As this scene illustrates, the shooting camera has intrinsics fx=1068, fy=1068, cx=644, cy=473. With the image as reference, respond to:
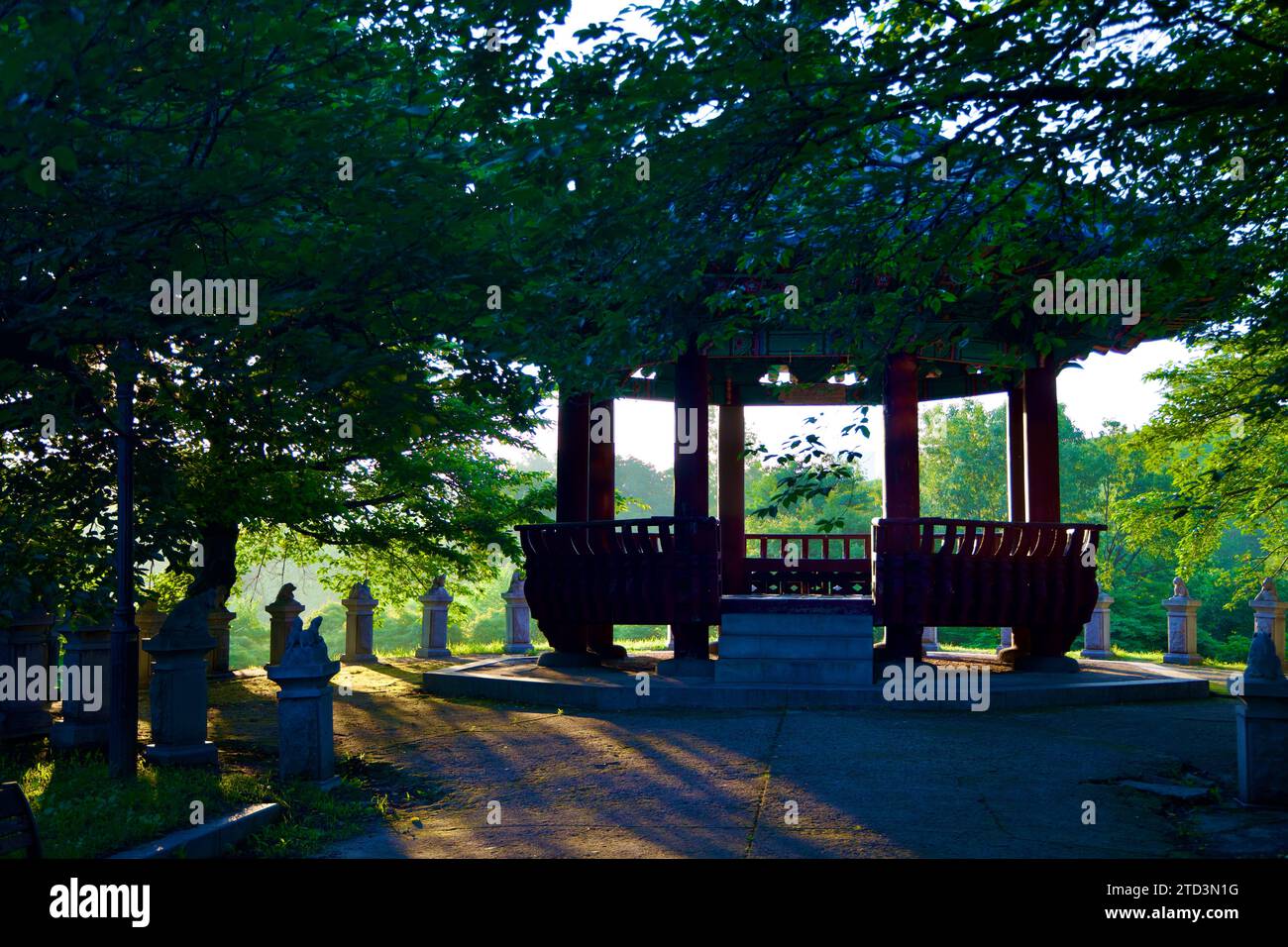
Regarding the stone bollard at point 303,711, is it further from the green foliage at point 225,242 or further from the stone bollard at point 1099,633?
the stone bollard at point 1099,633

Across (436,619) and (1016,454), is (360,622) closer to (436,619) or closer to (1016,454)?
(436,619)

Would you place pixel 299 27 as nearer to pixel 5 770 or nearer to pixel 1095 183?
pixel 1095 183

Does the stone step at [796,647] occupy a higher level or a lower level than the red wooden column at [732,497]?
lower

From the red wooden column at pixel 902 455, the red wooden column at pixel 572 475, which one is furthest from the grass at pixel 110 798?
the red wooden column at pixel 902 455

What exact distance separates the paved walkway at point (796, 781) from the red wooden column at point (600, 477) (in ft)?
10.4

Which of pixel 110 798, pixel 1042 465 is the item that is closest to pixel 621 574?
pixel 1042 465

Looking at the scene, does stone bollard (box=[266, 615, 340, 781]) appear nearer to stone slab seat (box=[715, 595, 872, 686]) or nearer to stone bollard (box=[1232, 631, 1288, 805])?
stone slab seat (box=[715, 595, 872, 686])

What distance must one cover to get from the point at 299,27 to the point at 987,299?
9089 millimetres

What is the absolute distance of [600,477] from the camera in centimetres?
1591

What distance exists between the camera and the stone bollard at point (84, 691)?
10.5 metres

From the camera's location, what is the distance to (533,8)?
8.00m

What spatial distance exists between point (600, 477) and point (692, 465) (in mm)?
2163

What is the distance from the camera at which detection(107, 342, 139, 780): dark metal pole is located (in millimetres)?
8438

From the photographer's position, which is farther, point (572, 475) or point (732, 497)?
point (732, 497)
